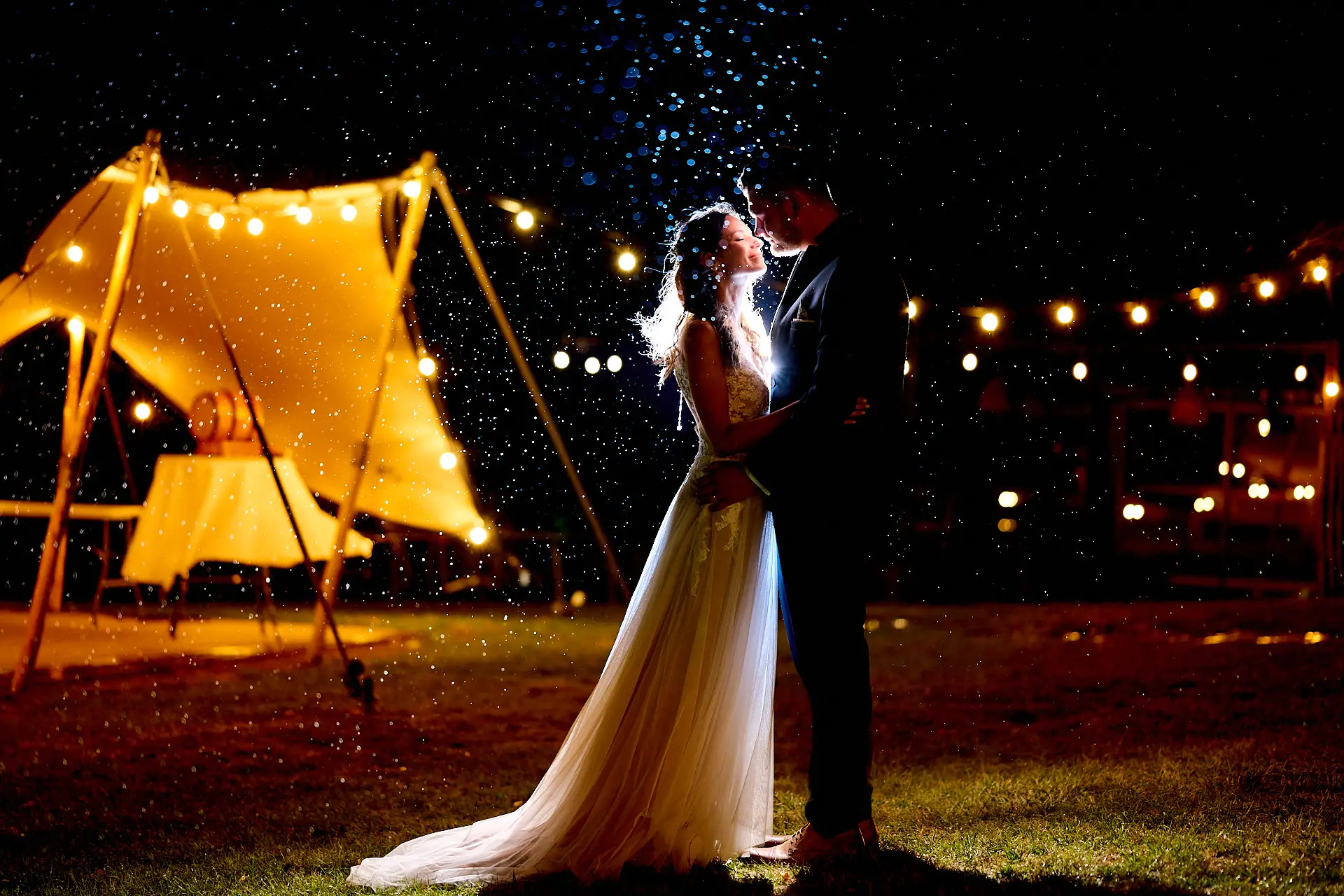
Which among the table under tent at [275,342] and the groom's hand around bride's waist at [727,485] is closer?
the groom's hand around bride's waist at [727,485]

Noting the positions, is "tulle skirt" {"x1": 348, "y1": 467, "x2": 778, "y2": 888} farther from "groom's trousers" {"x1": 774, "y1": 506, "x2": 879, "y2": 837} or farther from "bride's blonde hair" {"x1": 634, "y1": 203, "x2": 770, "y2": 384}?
"bride's blonde hair" {"x1": 634, "y1": 203, "x2": 770, "y2": 384}

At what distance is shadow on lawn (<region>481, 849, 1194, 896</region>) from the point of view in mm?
2564

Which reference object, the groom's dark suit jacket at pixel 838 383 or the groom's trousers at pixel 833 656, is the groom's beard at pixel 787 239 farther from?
the groom's trousers at pixel 833 656

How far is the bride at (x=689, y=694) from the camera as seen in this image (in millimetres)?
2760

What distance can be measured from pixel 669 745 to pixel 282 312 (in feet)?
15.3

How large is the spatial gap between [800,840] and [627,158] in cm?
847

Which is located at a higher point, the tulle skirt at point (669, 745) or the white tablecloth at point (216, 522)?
the white tablecloth at point (216, 522)

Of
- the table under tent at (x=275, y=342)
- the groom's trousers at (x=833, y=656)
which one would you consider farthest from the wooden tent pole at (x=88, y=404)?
the groom's trousers at (x=833, y=656)

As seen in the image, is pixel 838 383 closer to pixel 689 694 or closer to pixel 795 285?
pixel 795 285

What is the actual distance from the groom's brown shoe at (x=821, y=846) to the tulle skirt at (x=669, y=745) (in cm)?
10

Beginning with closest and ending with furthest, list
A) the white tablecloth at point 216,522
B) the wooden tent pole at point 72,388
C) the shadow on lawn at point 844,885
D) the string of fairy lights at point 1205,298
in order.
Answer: the shadow on lawn at point 844,885, the white tablecloth at point 216,522, the wooden tent pole at point 72,388, the string of fairy lights at point 1205,298

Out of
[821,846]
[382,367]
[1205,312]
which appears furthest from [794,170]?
[1205,312]

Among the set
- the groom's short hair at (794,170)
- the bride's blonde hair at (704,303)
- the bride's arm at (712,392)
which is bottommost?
the bride's arm at (712,392)

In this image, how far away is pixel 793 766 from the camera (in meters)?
4.14
